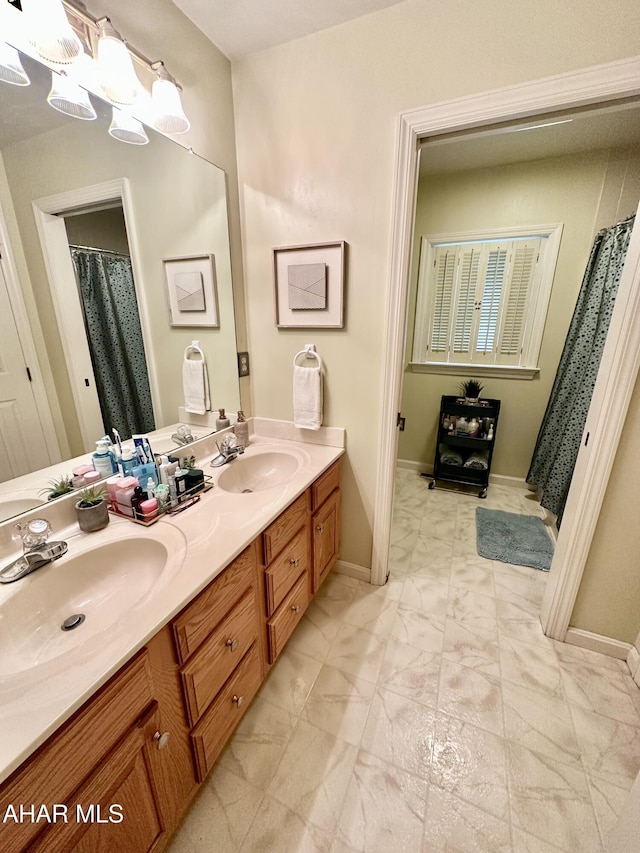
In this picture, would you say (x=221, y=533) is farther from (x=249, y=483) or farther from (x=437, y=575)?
(x=437, y=575)

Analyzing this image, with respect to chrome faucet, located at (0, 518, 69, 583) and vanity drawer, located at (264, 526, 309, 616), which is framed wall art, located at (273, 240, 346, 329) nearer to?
vanity drawer, located at (264, 526, 309, 616)

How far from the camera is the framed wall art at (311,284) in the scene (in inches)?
59.2

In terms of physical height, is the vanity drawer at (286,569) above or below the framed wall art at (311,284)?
below

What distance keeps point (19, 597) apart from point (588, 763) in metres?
1.80

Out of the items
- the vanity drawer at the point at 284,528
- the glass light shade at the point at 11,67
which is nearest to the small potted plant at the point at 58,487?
the vanity drawer at the point at 284,528

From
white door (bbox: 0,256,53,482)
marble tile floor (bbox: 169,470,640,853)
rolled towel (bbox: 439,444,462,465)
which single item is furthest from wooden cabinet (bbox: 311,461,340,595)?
rolled towel (bbox: 439,444,462,465)

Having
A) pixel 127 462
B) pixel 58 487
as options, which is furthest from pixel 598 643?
pixel 58 487

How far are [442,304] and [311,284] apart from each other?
5.91 ft

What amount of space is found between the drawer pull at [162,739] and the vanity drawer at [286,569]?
Answer: 45cm

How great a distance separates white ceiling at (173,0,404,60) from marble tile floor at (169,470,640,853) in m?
2.54

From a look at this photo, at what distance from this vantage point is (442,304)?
9.52 ft

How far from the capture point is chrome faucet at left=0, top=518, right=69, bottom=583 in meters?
0.81

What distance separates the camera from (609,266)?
2082 mm

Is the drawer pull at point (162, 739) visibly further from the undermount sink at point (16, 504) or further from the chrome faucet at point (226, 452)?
the chrome faucet at point (226, 452)
